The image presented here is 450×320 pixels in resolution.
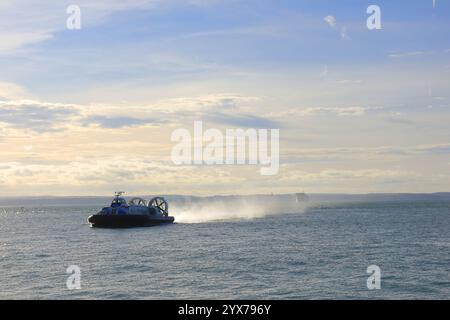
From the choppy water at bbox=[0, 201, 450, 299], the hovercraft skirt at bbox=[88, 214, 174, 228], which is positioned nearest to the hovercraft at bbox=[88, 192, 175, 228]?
the hovercraft skirt at bbox=[88, 214, 174, 228]

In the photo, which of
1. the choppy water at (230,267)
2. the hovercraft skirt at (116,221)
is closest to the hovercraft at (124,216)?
the hovercraft skirt at (116,221)

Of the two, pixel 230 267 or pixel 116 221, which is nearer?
pixel 230 267

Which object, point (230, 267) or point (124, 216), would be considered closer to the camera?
point (230, 267)

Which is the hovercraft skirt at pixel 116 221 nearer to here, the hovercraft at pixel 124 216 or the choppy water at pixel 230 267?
the hovercraft at pixel 124 216

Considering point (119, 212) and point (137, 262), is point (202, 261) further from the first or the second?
point (119, 212)

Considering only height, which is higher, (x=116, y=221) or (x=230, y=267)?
(x=116, y=221)

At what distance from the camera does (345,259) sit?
2552 inches

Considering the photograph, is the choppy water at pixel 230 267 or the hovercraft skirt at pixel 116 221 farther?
the hovercraft skirt at pixel 116 221

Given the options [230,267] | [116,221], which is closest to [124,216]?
[116,221]

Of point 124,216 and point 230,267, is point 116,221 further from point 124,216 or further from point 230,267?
point 230,267
